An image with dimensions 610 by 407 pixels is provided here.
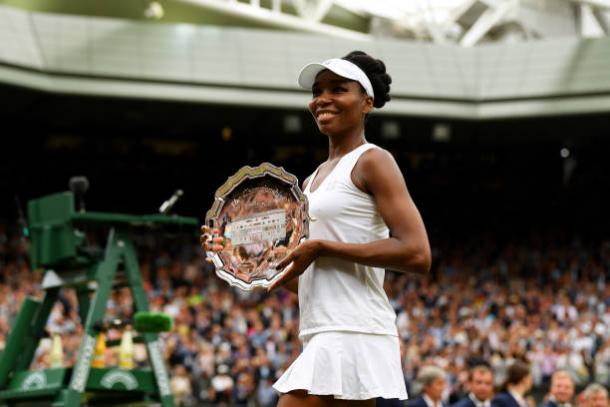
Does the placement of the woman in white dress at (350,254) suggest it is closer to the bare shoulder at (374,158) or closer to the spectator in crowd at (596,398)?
the bare shoulder at (374,158)

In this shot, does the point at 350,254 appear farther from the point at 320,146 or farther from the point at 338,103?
the point at 320,146

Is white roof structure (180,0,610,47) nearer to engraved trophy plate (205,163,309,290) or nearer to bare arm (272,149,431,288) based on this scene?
engraved trophy plate (205,163,309,290)

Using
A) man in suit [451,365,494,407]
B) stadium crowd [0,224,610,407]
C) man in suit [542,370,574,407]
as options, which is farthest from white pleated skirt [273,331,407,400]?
stadium crowd [0,224,610,407]

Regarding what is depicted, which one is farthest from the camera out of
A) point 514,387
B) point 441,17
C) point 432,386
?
point 441,17

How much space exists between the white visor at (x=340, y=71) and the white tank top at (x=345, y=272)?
204 millimetres

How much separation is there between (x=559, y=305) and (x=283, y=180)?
19.5 meters

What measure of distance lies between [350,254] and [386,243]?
0.11 metres

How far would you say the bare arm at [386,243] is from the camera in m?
3.33

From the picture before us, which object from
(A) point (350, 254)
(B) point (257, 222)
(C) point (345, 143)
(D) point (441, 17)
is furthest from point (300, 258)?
(D) point (441, 17)

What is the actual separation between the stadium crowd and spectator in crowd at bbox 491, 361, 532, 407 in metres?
6.33

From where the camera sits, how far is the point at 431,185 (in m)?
30.7

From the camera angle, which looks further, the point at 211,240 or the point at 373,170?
the point at 211,240

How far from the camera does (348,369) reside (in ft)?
11.2

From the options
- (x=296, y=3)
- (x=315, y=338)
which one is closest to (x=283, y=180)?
(x=315, y=338)
